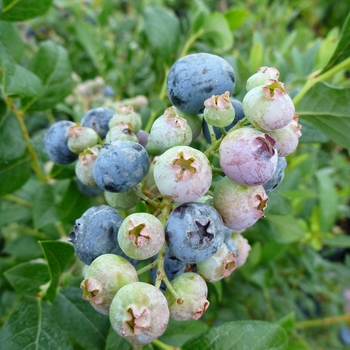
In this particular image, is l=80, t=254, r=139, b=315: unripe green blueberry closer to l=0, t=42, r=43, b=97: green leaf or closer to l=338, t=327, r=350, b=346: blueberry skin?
l=0, t=42, r=43, b=97: green leaf

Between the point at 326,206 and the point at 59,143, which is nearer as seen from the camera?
the point at 59,143

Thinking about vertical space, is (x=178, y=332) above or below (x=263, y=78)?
below

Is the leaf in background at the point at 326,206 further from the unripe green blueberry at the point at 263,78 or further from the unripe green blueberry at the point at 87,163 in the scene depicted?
the unripe green blueberry at the point at 87,163

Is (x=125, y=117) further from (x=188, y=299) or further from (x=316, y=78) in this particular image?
(x=316, y=78)

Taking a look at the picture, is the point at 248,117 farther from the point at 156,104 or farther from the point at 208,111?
the point at 156,104

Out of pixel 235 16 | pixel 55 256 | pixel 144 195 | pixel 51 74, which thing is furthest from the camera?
pixel 235 16

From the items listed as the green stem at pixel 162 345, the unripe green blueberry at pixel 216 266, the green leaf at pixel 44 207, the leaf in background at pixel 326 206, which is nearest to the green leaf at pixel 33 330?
the green stem at pixel 162 345

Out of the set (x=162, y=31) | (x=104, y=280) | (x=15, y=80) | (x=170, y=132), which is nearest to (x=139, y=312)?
(x=104, y=280)
